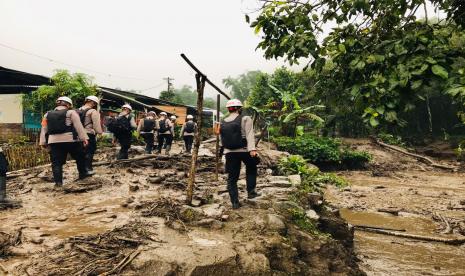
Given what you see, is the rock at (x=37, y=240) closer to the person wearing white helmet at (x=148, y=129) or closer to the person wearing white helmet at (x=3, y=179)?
the person wearing white helmet at (x=3, y=179)

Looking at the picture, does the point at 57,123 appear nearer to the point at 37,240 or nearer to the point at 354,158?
the point at 37,240

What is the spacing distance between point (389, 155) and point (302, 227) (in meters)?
21.0

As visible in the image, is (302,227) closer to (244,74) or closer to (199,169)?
(199,169)

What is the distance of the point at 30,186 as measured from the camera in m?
7.63

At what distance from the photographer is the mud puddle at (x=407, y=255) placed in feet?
22.7

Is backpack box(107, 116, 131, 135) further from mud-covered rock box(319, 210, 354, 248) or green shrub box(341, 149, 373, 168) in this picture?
green shrub box(341, 149, 373, 168)

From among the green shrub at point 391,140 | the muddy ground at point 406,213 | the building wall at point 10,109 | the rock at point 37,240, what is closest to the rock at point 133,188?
the rock at point 37,240

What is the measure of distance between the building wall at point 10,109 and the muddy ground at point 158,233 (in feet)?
34.8

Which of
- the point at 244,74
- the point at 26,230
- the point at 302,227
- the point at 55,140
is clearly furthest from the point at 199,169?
the point at 244,74

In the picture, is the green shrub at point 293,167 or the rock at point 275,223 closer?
the rock at point 275,223

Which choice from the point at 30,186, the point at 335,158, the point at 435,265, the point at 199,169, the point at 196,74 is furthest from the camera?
the point at 335,158

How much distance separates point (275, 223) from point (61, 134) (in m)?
4.60

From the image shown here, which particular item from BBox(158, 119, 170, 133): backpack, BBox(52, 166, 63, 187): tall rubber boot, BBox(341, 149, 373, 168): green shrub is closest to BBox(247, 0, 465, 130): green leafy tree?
BBox(52, 166, 63, 187): tall rubber boot

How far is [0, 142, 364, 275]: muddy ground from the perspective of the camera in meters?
3.72
